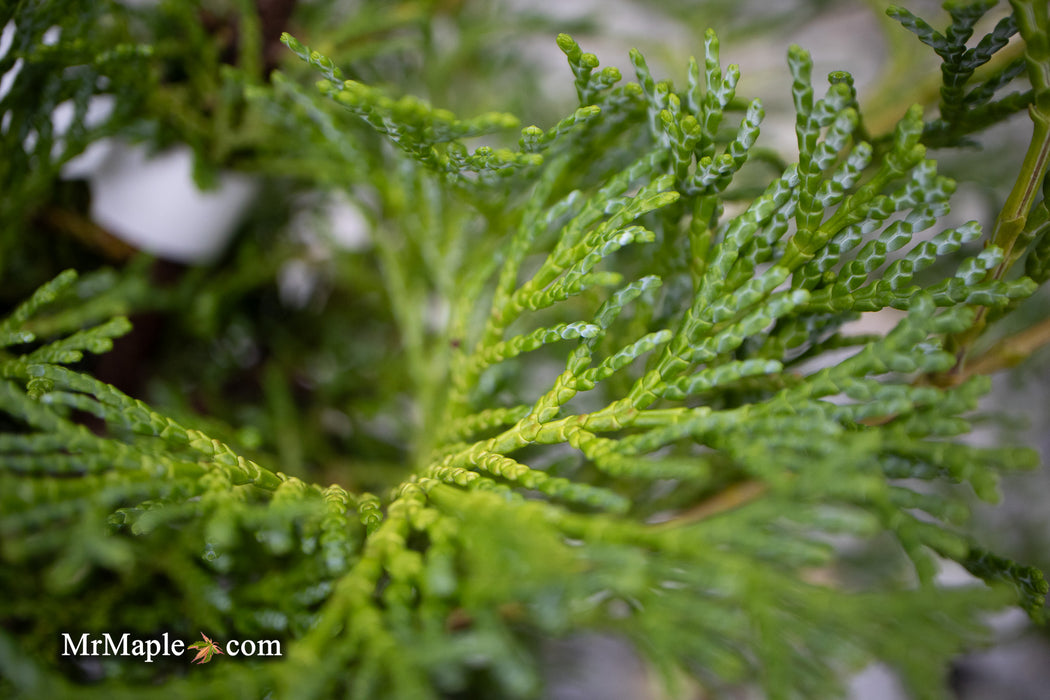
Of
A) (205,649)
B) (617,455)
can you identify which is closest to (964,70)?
(617,455)

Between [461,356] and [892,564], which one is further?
[892,564]

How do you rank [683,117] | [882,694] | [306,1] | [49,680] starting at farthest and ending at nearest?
[882,694], [306,1], [683,117], [49,680]

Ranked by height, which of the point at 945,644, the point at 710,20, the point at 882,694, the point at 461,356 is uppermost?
the point at 710,20

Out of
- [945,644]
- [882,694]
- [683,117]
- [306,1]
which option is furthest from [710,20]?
[882,694]

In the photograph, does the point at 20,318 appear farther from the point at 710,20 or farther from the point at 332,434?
the point at 710,20

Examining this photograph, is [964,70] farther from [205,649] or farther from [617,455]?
[205,649]

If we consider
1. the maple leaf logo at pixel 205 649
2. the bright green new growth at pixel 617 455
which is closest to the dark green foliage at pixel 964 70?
the bright green new growth at pixel 617 455
